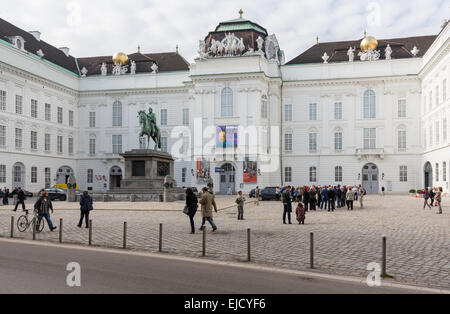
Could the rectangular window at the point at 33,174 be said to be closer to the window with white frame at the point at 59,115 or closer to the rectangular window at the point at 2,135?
the rectangular window at the point at 2,135

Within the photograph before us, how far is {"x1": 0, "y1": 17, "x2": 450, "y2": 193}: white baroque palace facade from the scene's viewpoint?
180 feet

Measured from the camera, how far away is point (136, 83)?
211ft

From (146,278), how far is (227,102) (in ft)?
164

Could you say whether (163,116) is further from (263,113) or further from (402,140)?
(402,140)

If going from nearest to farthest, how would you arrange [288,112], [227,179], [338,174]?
[227,179] → [338,174] → [288,112]

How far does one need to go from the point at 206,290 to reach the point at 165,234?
25.6ft

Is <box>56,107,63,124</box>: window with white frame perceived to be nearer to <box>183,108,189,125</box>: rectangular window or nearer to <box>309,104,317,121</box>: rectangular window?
<box>183,108,189,125</box>: rectangular window

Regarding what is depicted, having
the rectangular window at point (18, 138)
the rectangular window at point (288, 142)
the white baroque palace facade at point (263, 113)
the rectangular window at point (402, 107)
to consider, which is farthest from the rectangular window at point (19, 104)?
the rectangular window at point (402, 107)

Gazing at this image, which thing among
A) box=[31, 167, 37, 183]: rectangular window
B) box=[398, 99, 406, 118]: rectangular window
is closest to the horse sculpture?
box=[31, 167, 37, 183]: rectangular window

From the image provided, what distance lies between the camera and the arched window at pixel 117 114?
64.5 m

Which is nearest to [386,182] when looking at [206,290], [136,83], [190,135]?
[190,135]

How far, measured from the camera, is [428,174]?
5325 centimetres

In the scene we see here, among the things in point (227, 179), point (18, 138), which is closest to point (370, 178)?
point (227, 179)

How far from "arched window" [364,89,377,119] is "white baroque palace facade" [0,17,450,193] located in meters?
0.13
